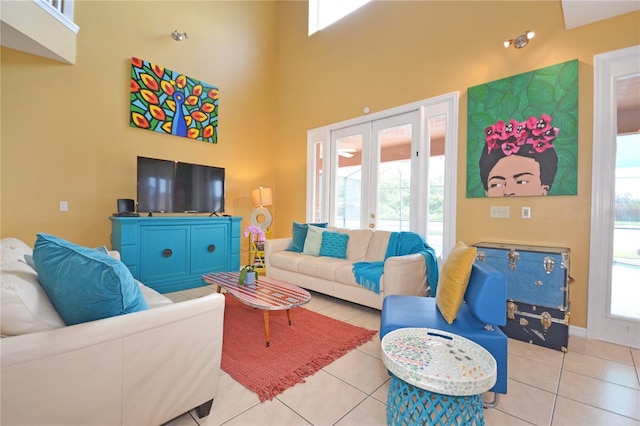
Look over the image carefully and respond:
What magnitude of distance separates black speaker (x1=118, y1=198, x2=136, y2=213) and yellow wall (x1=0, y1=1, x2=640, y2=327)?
377 mm

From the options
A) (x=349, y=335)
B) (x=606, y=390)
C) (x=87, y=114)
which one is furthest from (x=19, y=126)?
(x=606, y=390)

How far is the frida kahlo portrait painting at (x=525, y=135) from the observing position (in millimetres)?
2568

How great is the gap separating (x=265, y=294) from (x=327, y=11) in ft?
15.7

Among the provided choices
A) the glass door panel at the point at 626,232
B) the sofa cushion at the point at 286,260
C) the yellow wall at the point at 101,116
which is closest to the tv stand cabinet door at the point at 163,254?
the yellow wall at the point at 101,116

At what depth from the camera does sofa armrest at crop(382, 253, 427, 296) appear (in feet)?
8.87

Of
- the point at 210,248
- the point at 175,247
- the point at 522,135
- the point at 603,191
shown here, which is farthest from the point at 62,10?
the point at 603,191

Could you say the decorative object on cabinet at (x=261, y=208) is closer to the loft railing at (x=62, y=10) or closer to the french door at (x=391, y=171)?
the french door at (x=391, y=171)

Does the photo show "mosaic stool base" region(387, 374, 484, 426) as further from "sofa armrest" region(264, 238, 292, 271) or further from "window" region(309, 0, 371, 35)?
"window" region(309, 0, 371, 35)

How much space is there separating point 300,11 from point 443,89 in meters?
3.31

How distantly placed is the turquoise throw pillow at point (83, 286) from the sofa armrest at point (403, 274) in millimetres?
2138

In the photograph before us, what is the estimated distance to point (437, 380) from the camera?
3.58ft

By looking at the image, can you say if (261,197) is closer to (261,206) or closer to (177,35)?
(261,206)

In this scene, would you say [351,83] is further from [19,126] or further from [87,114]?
[19,126]

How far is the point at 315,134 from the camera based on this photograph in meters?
4.89
